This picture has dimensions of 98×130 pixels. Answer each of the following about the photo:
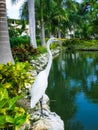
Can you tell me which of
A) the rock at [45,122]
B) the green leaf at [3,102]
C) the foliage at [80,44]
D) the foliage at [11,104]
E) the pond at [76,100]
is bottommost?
the foliage at [80,44]

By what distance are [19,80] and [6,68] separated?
1.67 ft

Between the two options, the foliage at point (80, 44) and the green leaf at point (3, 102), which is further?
the foliage at point (80, 44)

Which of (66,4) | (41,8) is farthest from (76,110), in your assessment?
(66,4)

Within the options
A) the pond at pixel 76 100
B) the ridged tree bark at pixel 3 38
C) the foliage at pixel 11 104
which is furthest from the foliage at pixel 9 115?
the ridged tree bark at pixel 3 38

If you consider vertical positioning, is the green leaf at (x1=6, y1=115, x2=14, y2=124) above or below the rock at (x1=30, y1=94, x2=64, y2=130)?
above

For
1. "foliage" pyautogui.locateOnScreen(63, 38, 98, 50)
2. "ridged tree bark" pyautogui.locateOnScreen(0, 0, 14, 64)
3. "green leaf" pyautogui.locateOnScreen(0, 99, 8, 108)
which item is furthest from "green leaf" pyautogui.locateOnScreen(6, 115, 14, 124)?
"foliage" pyautogui.locateOnScreen(63, 38, 98, 50)

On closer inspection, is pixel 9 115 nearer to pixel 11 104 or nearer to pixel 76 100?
pixel 11 104

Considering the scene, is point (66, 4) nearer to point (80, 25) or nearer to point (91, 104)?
point (80, 25)

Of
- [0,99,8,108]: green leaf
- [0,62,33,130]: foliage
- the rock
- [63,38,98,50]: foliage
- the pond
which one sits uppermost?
[0,99,8,108]: green leaf

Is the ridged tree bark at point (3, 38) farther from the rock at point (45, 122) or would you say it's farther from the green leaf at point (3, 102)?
the green leaf at point (3, 102)

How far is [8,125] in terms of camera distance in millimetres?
5762

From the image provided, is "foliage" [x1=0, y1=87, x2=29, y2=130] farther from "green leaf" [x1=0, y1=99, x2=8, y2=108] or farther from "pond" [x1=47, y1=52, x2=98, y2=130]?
"pond" [x1=47, y1=52, x2=98, y2=130]

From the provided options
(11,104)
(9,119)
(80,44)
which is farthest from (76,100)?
(80,44)

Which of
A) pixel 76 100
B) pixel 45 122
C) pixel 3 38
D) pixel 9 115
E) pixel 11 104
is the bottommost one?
pixel 76 100
